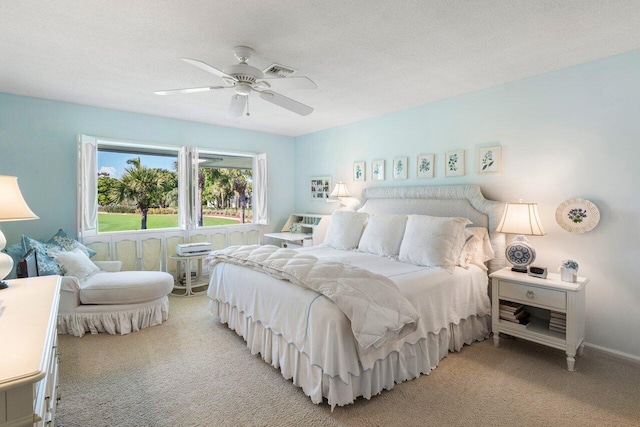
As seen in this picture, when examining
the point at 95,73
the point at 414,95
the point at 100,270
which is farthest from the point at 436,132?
the point at 100,270

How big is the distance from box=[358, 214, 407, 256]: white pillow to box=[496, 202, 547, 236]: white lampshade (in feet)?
3.18

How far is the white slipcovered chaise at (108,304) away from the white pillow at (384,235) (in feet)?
7.52

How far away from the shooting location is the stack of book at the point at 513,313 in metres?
2.74

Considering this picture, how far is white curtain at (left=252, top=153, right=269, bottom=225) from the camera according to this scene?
5.52 m

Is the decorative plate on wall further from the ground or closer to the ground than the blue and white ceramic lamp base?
further from the ground

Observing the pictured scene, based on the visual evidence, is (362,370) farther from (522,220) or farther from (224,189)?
Answer: (224,189)

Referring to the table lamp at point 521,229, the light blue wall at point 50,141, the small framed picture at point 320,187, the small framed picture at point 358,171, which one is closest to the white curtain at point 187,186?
the light blue wall at point 50,141

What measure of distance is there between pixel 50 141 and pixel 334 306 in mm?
4136

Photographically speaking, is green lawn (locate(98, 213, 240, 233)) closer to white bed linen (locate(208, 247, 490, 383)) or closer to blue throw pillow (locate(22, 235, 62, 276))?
blue throw pillow (locate(22, 235, 62, 276))

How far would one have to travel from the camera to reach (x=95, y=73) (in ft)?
9.68

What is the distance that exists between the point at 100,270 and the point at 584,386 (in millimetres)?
4708

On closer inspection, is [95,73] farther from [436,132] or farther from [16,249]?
[436,132]

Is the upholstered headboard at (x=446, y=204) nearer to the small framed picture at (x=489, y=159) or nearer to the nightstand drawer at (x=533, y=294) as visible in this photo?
the small framed picture at (x=489, y=159)

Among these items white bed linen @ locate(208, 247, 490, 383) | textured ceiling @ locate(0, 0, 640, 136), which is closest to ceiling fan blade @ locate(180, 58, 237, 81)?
textured ceiling @ locate(0, 0, 640, 136)
